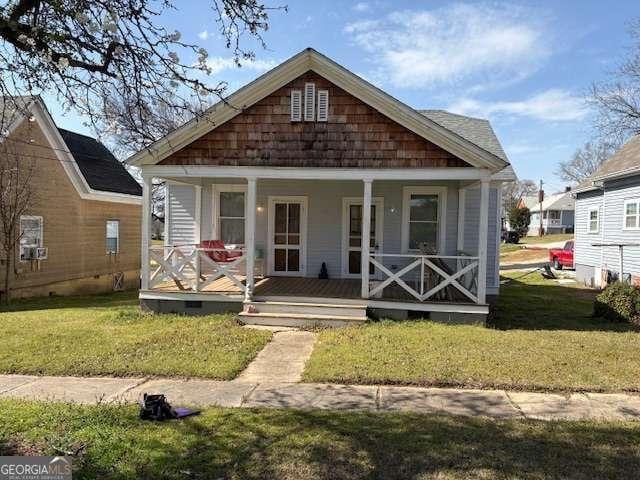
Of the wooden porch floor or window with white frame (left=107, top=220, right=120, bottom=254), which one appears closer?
the wooden porch floor

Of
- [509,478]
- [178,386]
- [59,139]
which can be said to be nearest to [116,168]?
[59,139]

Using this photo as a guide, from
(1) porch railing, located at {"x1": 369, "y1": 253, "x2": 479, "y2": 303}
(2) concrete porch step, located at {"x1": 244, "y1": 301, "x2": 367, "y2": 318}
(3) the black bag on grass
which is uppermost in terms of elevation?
(1) porch railing, located at {"x1": 369, "y1": 253, "x2": 479, "y2": 303}

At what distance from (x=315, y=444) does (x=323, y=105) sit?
7.65 metres

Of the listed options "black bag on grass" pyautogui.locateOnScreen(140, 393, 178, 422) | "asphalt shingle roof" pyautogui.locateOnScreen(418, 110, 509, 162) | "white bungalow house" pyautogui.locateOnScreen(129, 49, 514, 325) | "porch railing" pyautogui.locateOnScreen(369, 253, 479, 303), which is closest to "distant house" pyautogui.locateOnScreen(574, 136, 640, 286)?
"asphalt shingle roof" pyautogui.locateOnScreen(418, 110, 509, 162)

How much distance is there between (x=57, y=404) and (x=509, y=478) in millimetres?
4318

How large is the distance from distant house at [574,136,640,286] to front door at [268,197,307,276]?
878 cm

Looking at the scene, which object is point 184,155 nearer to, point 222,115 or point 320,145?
point 222,115

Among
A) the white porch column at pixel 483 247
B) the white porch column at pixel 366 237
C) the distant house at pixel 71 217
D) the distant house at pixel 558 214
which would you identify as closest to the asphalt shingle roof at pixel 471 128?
the white porch column at pixel 483 247

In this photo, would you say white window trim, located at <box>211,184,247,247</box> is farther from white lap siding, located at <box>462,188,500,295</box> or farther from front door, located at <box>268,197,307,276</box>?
white lap siding, located at <box>462,188,500,295</box>

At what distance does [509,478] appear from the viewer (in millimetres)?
3592

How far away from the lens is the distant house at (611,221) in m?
16.0

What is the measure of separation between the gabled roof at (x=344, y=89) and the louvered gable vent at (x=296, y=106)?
358 mm

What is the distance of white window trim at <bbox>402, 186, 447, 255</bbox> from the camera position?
12.6m

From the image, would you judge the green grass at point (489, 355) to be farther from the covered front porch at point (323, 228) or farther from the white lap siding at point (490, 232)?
the covered front porch at point (323, 228)
